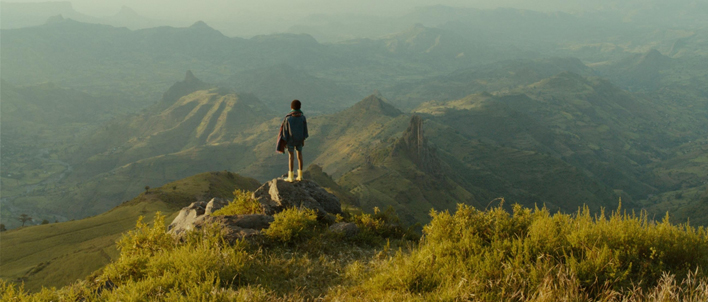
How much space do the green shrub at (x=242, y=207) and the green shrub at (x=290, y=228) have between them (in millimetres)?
2466

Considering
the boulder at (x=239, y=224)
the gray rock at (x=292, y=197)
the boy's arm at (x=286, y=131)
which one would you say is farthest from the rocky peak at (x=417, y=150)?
the boulder at (x=239, y=224)

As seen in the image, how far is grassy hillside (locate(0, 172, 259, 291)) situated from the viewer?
A: 38875mm

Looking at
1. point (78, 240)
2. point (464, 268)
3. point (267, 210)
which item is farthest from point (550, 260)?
point (78, 240)

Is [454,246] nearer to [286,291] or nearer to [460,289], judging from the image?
[460,289]

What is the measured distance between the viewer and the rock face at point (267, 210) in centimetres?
1255

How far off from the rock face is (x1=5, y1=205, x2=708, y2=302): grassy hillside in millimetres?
851

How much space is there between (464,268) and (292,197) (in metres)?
9.31

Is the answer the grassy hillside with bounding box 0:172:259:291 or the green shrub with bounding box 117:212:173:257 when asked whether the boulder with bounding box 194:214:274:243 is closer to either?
the green shrub with bounding box 117:212:173:257

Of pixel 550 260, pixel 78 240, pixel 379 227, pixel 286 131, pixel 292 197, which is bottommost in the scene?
pixel 78 240

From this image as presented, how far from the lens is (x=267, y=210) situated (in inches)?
603

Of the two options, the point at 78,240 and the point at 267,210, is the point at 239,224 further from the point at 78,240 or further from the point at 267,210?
the point at 78,240

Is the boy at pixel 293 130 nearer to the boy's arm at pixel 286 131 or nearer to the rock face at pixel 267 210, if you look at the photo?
the boy's arm at pixel 286 131

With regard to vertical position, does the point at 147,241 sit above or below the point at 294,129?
below

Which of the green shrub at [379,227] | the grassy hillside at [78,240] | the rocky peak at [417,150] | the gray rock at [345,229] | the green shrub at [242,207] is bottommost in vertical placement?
the rocky peak at [417,150]
